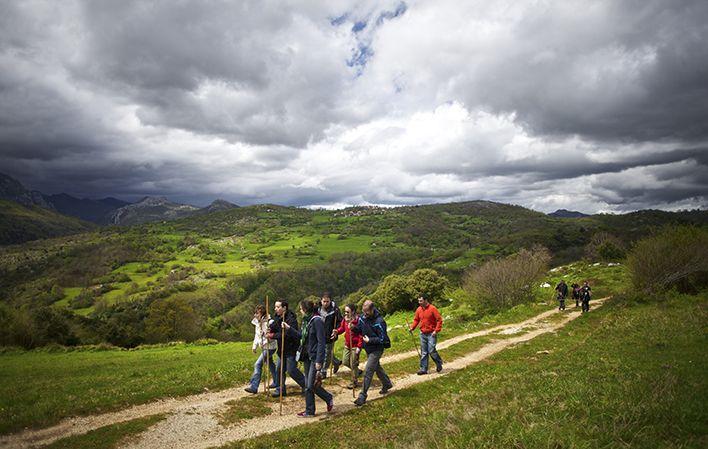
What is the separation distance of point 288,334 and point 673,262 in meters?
36.2

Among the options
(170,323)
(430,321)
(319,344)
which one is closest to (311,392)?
(319,344)

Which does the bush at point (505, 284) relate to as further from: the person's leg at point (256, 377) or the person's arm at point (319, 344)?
the person's arm at point (319, 344)

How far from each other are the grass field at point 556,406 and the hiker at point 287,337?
7.06 ft

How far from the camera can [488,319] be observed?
3203 centimetres

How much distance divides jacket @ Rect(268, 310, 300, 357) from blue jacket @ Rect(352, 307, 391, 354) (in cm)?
221

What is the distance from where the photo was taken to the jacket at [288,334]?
481 inches

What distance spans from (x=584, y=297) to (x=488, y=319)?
27.9 ft

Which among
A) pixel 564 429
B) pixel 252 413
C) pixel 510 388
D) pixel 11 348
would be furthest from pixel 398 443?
pixel 11 348

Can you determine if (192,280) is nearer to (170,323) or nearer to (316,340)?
(170,323)

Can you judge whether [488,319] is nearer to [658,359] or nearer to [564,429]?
[658,359]

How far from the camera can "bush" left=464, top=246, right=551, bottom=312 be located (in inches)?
1519

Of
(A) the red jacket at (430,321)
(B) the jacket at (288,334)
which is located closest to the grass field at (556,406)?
(A) the red jacket at (430,321)

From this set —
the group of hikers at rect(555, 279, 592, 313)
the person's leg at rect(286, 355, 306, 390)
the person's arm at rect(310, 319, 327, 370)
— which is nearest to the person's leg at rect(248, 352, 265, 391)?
the person's leg at rect(286, 355, 306, 390)

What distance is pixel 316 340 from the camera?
1144 centimetres
